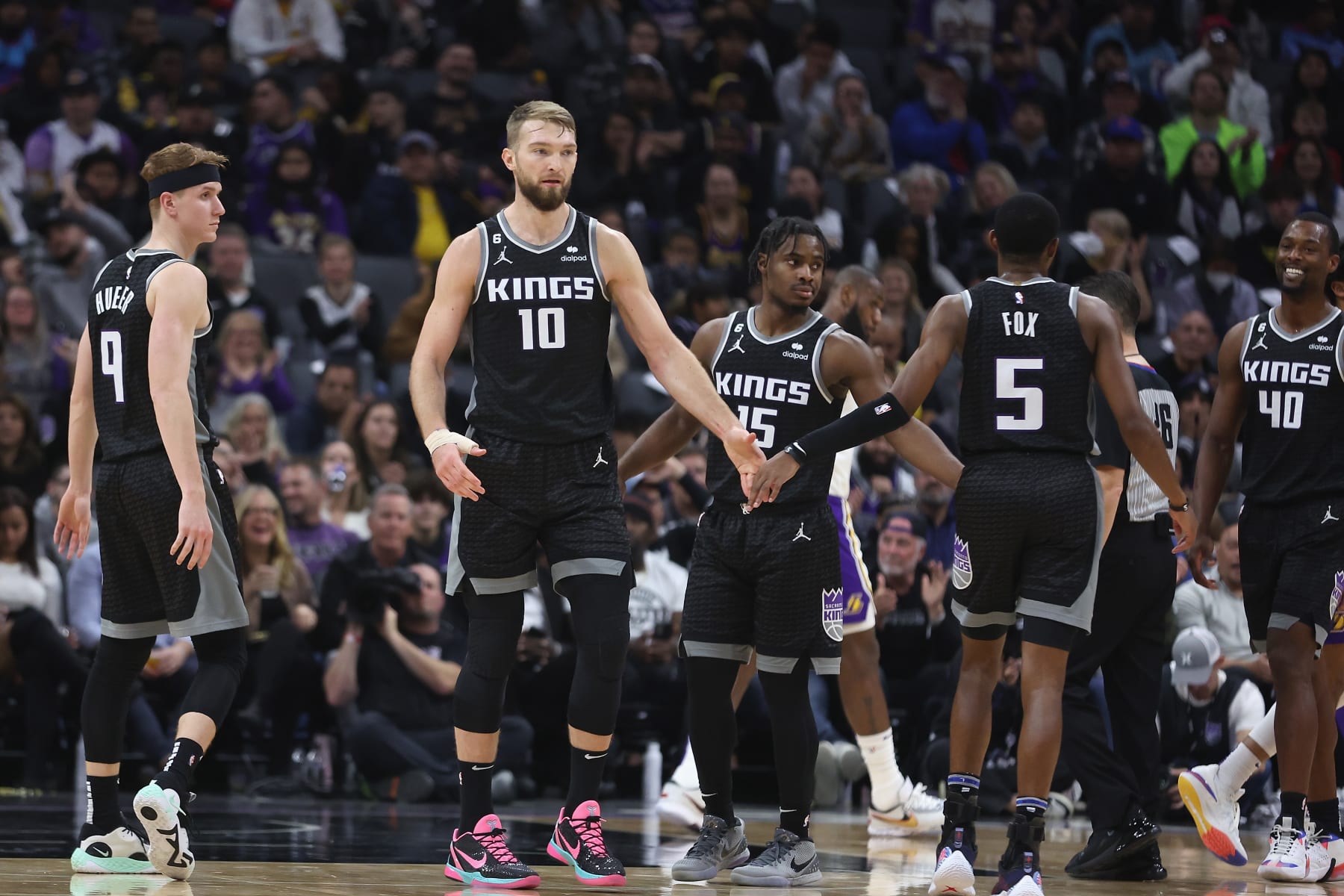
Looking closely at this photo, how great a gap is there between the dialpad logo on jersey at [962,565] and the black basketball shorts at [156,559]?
2406 millimetres

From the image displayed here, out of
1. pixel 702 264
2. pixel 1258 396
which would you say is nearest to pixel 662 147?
pixel 702 264

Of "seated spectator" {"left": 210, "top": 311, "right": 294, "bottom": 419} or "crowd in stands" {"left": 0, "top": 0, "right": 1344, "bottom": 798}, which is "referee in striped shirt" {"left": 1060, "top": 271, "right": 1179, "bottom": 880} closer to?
"crowd in stands" {"left": 0, "top": 0, "right": 1344, "bottom": 798}

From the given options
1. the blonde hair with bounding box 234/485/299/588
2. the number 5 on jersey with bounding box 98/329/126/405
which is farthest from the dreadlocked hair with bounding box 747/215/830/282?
the blonde hair with bounding box 234/485/299/588

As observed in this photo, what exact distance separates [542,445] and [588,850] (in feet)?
4.34

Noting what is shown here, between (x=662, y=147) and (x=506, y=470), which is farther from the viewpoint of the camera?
(x=662, y=147)

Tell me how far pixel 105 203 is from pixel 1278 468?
8.87m

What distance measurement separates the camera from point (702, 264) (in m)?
14.0

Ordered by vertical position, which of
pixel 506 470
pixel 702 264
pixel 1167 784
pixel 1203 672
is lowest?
pixel 1167 784

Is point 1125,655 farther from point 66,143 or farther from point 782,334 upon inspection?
point 66,143

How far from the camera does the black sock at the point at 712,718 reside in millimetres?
6352

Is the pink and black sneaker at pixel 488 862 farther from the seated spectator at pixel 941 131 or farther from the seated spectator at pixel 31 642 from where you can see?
the seated spectator at pixel 941 131

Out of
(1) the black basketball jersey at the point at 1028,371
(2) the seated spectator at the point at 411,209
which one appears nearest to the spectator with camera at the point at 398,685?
(2) the seated spectator at the point at 411,209

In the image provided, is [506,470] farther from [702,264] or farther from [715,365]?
[702,264]

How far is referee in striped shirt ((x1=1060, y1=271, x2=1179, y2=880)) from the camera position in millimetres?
6875
